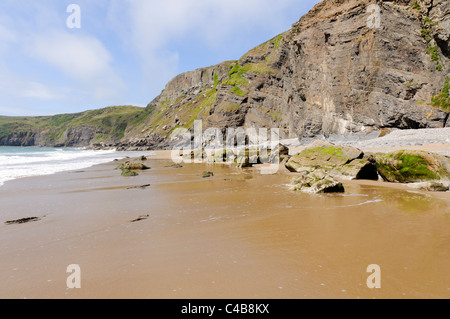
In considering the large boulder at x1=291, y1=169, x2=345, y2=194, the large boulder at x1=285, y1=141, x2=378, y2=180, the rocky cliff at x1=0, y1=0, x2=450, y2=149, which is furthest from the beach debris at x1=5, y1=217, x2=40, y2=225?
the rocky cliff at x1=0, y1=0, x2=450, y2=149

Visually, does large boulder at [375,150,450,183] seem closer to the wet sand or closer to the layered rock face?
the wet sand

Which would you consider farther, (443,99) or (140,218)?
(443,99)

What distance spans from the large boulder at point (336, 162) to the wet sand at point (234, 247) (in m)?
4.03

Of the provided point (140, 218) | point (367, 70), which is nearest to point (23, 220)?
point (140, 218)

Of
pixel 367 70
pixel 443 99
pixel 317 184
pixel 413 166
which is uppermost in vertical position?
pixel 367 70

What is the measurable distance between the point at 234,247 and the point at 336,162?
39.5ft

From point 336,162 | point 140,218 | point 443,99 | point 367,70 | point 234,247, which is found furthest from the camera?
point 367,70

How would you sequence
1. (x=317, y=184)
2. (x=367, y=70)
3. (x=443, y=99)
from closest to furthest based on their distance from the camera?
(x=317, y=184) → (x=443, y=99) → (x=367, y=70)

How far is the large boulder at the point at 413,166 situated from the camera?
10.7 m

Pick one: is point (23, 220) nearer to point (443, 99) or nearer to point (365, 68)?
point (443, 99)

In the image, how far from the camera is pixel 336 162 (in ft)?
49.5

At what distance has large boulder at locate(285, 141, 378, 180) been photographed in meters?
13.8
